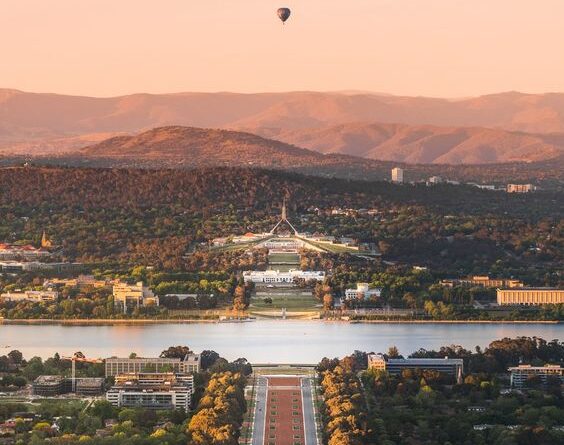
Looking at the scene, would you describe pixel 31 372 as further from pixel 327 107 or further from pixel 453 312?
pixel 327 107

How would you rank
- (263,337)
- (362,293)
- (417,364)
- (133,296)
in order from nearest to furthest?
(417,364), (263,337), (133,296), (362,293)

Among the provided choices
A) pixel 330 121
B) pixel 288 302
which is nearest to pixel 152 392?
pixel 288 302

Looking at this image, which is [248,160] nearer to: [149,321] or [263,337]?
[149,321]

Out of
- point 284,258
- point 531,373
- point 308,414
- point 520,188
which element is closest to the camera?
point 308,414

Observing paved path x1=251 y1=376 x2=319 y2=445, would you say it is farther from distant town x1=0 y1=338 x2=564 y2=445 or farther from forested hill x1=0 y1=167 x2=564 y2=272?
forested hill x1=0 y1=167 x2=564 y2=272

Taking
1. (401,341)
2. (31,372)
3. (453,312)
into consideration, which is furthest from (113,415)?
(453,312)

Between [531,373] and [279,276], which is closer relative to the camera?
[531,373]

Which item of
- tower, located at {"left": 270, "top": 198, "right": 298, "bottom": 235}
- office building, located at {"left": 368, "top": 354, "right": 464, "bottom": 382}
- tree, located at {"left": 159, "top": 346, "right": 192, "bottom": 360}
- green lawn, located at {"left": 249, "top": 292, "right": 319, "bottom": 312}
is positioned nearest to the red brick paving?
office building, located at {"left": 368, "top": 354, "right": 464, "bottom": 382}
